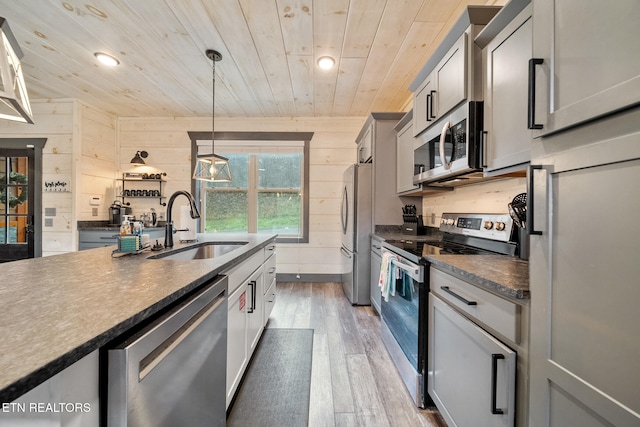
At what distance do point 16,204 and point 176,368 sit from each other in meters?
4.50

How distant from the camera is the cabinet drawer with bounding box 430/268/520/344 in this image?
874 millimetres

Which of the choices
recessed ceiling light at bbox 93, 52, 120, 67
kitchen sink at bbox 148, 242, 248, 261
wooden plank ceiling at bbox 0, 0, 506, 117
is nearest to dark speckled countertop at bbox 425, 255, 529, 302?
kitchen sink at bbox 148, 242, 248, 261

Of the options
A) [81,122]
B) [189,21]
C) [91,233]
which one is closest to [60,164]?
[81,122]

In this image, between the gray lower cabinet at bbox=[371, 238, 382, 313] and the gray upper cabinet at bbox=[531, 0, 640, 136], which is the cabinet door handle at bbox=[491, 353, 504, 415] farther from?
the gray lower cabinet at bbox=[371, 238, 382, 313]

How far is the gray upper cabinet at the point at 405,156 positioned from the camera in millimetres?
2542

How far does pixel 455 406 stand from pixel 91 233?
440cm

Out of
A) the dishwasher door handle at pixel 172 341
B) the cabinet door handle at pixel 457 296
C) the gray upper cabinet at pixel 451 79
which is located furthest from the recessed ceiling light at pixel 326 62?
the dishwasher door handle at pixel 172 341

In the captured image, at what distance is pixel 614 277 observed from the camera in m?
0.60

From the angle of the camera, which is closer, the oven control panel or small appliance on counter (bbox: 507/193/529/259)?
small appliance on counter (bbox: 507/193/529/259)

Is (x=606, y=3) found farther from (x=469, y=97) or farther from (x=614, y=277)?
(x=469, y=97)

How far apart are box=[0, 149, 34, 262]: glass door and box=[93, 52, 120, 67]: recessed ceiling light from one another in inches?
76.6

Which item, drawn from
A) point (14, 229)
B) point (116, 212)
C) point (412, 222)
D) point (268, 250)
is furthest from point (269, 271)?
point (14, 229)

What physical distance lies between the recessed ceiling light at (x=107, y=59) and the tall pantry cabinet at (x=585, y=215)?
3.39m
